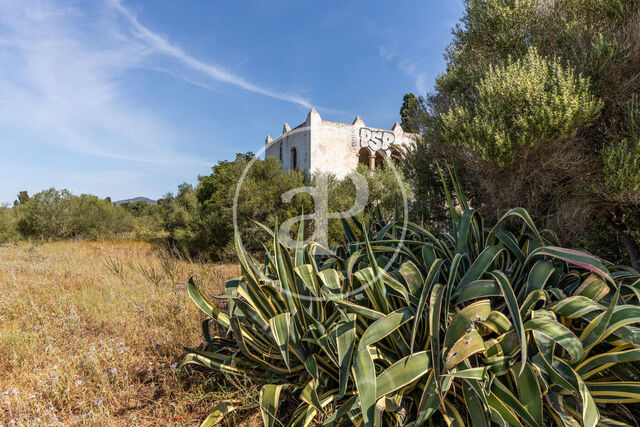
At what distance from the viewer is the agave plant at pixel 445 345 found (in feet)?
4.62

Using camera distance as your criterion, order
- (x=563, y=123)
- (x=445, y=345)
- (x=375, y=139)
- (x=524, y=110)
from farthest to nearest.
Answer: (x=375, y=139) → (x=524, y=110) → (x=563, y=123) → (x=445, y=345)

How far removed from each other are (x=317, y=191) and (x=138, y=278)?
8418 millimetres

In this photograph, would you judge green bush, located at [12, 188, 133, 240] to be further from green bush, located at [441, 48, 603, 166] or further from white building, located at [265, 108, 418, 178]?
green bush, located at [441, 48, 603, 166]

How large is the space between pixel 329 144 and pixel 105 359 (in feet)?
46.3

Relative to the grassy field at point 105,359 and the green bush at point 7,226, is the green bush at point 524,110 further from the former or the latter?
the green bush at point 7,226

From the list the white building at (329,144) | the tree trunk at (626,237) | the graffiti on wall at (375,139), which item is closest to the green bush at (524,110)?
the tree trunk at (626,237)

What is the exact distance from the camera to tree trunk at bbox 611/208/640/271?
309 centimetres

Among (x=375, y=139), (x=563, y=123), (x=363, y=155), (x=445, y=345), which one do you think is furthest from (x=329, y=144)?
(x=445, y=345)

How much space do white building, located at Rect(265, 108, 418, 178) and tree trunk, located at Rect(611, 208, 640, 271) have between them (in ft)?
38.0

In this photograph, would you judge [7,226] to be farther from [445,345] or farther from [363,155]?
[445,345]

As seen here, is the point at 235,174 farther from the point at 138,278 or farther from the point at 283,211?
the point at 138,278

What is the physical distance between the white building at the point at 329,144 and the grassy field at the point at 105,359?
11.5 metres

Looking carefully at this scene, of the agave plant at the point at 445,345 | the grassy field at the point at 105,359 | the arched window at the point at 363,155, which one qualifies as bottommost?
the grassy field at the point at 105,359

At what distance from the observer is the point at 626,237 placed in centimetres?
318
